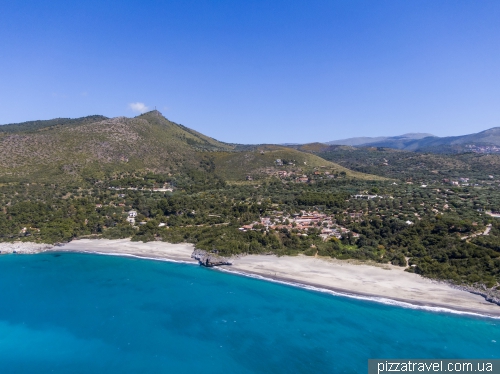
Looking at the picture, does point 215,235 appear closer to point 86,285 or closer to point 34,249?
point 86,285

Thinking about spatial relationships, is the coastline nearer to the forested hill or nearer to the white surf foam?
the white surf foam

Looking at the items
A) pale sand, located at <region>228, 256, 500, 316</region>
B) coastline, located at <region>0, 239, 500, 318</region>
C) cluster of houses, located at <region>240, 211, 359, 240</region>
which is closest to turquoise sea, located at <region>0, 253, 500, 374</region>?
coastline, located at <region>0, 239, 500, 318</region>

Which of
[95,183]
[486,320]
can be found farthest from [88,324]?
[95,183]

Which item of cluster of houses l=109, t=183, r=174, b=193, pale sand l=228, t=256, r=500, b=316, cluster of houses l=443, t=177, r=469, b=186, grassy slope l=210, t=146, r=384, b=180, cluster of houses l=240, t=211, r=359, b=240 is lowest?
pale sand l=228, t=256, r=500, b=316

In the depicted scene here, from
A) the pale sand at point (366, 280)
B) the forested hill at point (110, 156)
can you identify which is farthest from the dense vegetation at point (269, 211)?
the pale sand at point (366, 280)

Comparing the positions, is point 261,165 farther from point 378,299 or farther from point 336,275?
point 378,299

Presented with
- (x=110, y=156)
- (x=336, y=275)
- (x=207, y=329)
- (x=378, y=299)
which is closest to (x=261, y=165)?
(x=110, y=156)
